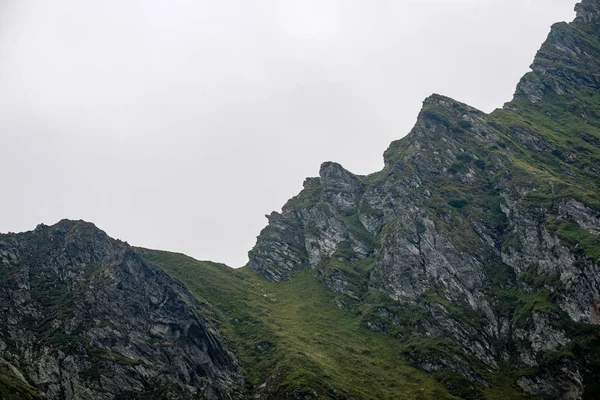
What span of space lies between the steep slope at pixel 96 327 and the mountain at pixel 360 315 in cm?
42

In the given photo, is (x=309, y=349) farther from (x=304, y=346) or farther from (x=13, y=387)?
(x=13, y=387)

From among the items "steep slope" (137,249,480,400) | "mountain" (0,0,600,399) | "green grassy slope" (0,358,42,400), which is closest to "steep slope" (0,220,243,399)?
"green grassy slope" (0,358,42,400)

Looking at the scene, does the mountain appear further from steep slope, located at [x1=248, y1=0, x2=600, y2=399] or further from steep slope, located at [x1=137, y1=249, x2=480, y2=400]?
steep slope, located at [x1=137, y1=249, x2=480, y2=400]

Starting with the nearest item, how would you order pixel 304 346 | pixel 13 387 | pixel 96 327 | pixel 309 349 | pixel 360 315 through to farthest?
pixel 13 387, pixel 96 327, pixel 309 349, pixel 304 346, pixel 360 315

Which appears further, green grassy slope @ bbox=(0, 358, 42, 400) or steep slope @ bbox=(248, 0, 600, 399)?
steep slope @ bbox=(248, 0, 600, 399)

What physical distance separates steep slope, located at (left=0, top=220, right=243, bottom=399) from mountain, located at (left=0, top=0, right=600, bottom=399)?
418mm

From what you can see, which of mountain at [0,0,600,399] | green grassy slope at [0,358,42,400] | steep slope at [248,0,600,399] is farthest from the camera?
steep slope at [248,0,600,399]

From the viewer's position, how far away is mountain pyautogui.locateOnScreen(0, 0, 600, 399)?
398 ft

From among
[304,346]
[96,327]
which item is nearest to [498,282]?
[304,346]

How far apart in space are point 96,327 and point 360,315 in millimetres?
86217

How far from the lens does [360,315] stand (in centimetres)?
17212

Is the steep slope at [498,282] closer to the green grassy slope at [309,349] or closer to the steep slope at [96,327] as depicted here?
the green grassy slope at [309,349]

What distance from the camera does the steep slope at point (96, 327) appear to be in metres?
113

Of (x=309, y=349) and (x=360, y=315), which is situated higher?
(x=360, y=315)
